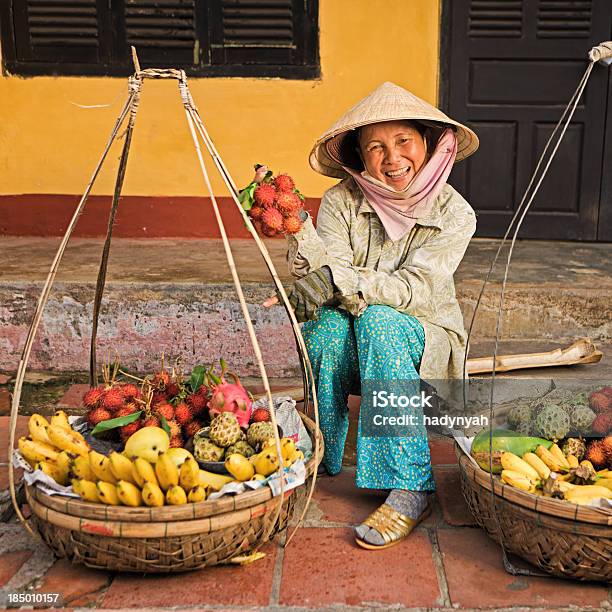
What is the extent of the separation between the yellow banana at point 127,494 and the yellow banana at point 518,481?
36.6 inches

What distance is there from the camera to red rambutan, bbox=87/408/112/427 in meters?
2.29

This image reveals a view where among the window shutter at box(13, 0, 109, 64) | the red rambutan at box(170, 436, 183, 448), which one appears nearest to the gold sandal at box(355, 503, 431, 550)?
the red rambutan at box(170, 436, 183, 448)

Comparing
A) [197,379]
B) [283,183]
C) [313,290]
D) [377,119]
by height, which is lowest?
[197,379]

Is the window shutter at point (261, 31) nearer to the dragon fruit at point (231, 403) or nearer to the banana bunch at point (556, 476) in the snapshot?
the dragon fruit at point (231, 403)

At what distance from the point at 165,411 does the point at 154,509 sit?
44cm

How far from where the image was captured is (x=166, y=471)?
1.91 metres

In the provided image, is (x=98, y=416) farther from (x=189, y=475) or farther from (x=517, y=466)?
(x=517, y=466)

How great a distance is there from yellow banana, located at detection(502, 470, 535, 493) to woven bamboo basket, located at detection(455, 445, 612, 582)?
0.03 m

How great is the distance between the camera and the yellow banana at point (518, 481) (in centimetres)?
202

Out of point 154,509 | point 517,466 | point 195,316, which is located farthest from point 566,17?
point 154,509

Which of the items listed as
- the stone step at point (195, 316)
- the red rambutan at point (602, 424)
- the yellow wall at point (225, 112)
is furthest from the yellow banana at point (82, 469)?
the yellow wall at point (225, 112)

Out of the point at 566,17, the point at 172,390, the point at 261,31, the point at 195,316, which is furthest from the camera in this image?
the point at 261,31

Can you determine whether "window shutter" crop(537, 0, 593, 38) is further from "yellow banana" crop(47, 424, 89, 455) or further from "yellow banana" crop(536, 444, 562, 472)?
"yellow banana" crop(47, 424, 89, 455)

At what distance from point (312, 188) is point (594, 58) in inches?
109
